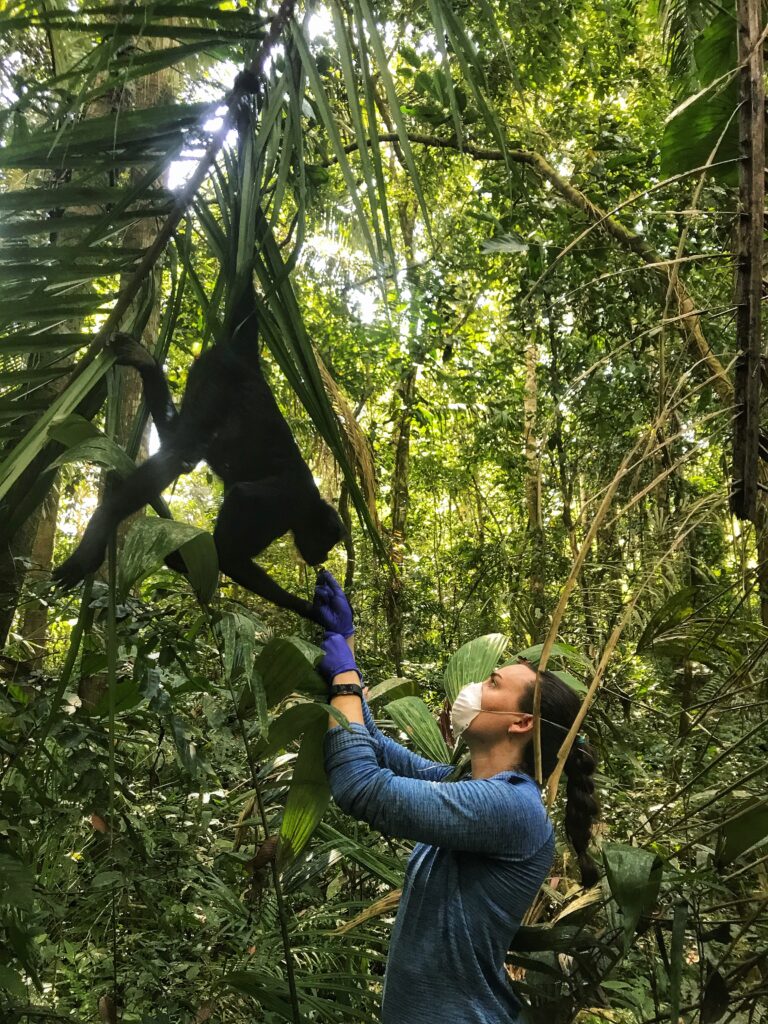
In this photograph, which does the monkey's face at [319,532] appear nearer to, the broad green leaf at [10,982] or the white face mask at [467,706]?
the white face mask at [467,706]

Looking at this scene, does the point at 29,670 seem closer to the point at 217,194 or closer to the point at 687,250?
the point at 217,194

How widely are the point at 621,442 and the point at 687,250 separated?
843mm

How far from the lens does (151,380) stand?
1287mm

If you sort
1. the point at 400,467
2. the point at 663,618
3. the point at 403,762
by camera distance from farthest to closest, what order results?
the point at 400,467 → the point at 663,618 → the point at 403,762

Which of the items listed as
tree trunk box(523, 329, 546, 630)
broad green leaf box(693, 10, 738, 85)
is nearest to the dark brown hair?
broad green leaf box(693, 10, 738, 85)

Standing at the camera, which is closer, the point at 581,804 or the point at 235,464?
the point at 581,804

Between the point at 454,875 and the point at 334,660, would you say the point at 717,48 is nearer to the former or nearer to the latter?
the point at 334,660

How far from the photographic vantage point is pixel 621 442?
130 inches

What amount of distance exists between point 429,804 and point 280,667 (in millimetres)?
344

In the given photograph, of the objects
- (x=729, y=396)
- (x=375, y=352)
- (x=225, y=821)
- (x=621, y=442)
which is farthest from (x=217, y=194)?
(x=375, y=352)

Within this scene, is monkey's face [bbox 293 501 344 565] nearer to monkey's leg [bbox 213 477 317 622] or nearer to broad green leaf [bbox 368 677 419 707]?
monkey's leg [bbox 213 477 317 622]

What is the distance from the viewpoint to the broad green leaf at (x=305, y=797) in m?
1.07

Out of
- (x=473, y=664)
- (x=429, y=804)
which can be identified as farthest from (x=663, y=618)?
(x=429, y=804)

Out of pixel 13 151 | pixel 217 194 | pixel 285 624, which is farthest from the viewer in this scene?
pixel 285 624
